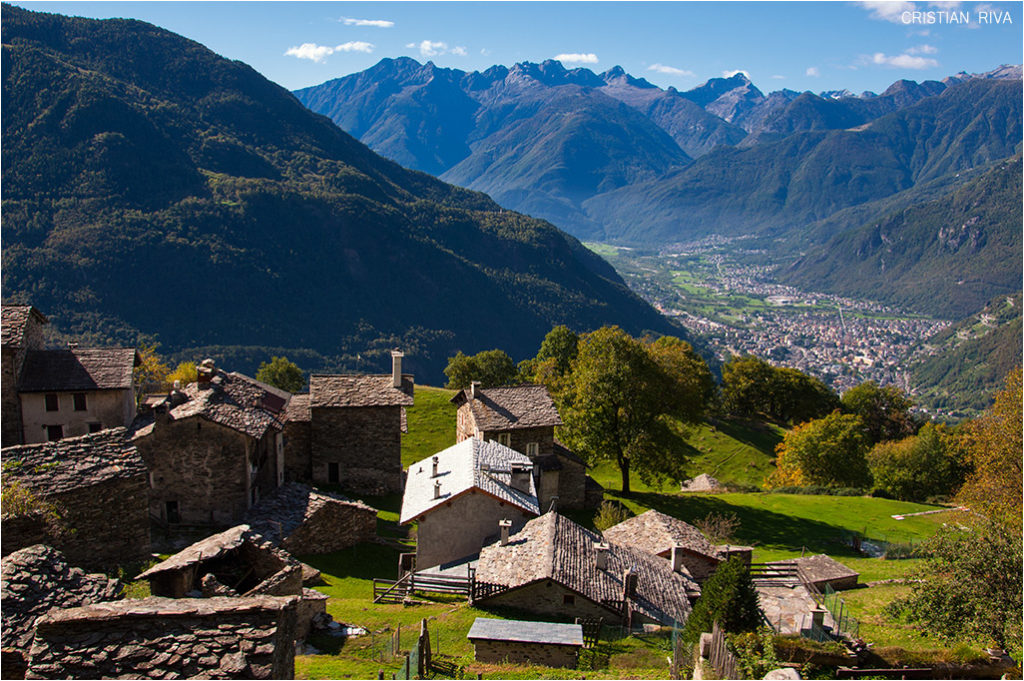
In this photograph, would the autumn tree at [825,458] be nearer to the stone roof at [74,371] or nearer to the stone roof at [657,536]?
the stone roof at [657,536]

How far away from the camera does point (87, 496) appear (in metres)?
23.5

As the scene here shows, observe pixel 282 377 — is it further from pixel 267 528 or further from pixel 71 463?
pixel 71 463

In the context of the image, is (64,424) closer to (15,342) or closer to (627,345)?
(15,342)

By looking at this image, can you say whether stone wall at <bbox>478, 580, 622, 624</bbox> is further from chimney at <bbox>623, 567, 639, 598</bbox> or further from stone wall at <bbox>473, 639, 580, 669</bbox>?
stone wall at <bbox>473, 639, 580, 669</bbox>

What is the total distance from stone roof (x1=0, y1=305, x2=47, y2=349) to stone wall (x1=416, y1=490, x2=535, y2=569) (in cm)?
2442

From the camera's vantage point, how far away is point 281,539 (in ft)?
110

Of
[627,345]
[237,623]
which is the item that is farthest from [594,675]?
[627,345]

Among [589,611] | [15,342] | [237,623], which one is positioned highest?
[15,342]

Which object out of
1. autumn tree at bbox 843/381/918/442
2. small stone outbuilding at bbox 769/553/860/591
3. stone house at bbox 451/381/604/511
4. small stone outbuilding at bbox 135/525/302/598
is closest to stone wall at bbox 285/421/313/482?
stone house at bbox 451/381/604/511

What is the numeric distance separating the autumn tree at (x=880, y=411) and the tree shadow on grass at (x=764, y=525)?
61.1 meters

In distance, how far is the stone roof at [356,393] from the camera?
44.3 metres

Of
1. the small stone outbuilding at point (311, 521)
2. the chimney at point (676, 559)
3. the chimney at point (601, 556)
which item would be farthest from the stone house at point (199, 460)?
the chimney at point (676, 559)

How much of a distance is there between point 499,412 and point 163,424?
70.8 ft

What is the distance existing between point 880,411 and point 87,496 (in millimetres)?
112397
